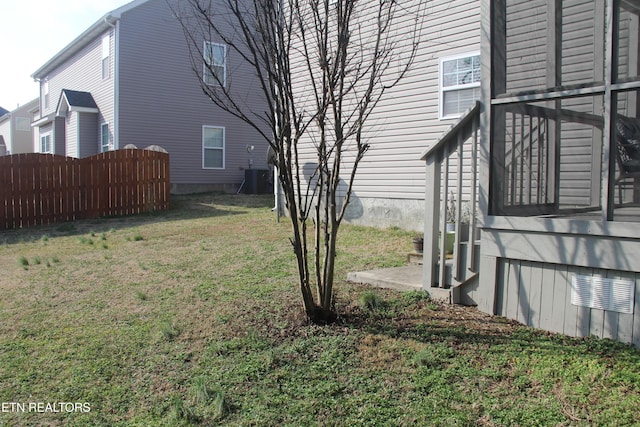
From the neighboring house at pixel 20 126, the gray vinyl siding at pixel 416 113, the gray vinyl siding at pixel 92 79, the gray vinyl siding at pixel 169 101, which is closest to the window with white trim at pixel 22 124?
the neighboring house at pixel 20 126

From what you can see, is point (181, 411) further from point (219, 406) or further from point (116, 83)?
point (116, 83)

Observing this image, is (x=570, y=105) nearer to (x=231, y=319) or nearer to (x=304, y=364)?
(x=304, y=364)

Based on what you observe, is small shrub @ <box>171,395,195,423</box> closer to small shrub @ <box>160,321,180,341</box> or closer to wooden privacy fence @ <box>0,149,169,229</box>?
small shrub @ <box>160,321,180,341</box>

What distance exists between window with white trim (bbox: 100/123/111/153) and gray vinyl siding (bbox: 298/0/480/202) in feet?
36.2

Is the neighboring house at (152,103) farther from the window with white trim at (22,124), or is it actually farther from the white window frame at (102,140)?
the window with white trim at (22,124)

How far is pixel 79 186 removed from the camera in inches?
503

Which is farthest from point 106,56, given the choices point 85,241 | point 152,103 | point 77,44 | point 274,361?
point 274,361

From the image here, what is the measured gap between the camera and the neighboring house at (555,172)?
3654 mm

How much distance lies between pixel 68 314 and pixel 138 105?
13721 millimetres

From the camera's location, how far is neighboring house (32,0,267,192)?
1700 centimetres

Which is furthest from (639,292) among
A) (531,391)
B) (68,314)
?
(68,314)

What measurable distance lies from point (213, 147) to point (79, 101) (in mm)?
4816

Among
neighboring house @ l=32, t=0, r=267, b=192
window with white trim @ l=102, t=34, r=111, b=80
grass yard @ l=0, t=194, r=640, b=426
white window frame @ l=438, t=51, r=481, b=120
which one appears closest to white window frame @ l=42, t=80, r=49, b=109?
neighboring house @ l=32, t=0, r=267, b=192

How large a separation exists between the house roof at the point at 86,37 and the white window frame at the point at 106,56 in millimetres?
337
